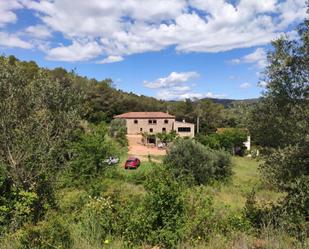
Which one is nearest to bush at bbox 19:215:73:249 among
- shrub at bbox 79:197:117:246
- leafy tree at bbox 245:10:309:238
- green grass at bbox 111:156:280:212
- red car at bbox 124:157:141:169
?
shrub at bbox 79:197:117:246

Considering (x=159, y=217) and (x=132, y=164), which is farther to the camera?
(x=132, y=164)

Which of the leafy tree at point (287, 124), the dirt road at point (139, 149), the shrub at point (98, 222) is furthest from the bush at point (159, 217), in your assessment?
the dirt road at point (139, 149)

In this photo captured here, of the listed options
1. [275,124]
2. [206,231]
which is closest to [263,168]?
[275,124]

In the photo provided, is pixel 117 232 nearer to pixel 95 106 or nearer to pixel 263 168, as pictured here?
pixel 263 168

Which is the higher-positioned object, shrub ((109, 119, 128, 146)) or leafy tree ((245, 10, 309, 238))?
leafy tree ((245, 10, 309, 238))

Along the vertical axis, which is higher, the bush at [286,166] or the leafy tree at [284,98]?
the leafy tree at [284,98]

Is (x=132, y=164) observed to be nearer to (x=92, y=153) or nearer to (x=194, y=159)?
(x=194, y=159)

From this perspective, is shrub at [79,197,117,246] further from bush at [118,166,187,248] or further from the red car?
the red car

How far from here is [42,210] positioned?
26.0 ft

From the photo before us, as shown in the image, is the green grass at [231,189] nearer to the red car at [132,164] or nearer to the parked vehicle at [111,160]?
the parked vehicle at [111,160]

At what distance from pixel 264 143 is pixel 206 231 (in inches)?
152

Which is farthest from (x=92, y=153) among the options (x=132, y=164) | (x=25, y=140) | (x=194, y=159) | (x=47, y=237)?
(x=132, y=164)

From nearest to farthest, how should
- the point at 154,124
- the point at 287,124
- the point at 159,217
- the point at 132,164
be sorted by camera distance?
the point at 159,217 < the point at 287,124 < the point at 132,164 < the point at 154,124

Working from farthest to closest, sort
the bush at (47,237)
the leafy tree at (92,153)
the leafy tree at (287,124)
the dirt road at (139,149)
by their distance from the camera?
the dirt road at (139,149)
the leafy tree at (92,153)
the leafy tree at (287,124)
the bush at (47,237)
